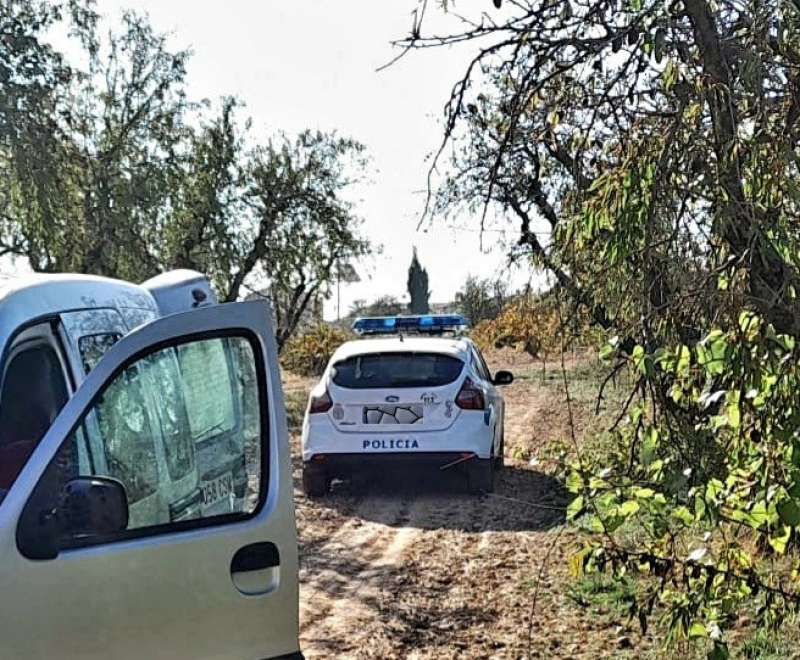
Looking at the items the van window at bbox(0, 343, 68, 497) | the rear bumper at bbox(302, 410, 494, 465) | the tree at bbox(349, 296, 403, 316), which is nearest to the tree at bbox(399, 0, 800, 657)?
the van window at bbox(0, 343, 68, 497)

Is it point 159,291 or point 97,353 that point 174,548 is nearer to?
point 97,353

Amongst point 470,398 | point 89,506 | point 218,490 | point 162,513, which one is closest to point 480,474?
point 470,398

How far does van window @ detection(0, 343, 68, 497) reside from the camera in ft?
11.6

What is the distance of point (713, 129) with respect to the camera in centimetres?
340

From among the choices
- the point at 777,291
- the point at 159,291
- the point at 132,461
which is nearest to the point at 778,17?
the point at 777,291

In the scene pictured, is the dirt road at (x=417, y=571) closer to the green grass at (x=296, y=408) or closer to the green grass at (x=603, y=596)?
the green grass at (x=603, y=596)

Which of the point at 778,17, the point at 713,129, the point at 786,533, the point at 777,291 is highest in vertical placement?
the point at 778,17

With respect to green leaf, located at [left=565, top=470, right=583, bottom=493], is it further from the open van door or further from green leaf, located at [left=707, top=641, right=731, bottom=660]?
the open van door

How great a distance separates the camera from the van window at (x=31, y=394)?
353 cm

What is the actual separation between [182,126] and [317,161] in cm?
276

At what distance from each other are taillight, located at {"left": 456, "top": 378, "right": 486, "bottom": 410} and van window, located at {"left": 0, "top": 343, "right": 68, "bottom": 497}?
6.63m

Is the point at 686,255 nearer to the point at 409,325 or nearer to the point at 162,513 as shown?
the point at 162,513

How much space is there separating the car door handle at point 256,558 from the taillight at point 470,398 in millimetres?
6815

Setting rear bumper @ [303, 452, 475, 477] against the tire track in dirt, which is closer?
the tire track in dirt
